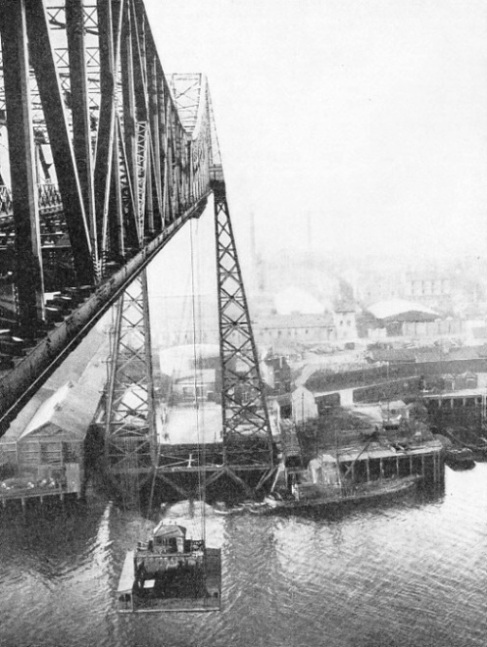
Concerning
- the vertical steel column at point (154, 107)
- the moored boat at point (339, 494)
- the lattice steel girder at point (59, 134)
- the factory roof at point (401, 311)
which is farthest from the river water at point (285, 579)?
the factory roof at point (401, 311)

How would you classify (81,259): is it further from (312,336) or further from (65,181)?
(312,336)

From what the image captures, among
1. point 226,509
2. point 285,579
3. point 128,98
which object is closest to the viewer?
point 128,98

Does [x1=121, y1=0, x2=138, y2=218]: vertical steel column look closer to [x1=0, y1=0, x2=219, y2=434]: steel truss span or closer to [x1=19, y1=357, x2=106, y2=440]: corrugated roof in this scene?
[x1=0, y1=0, x2=219, y2=434]: steel truss span

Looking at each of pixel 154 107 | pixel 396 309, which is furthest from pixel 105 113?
pixel 396 309

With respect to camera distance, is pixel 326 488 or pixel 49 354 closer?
pixel 49 354

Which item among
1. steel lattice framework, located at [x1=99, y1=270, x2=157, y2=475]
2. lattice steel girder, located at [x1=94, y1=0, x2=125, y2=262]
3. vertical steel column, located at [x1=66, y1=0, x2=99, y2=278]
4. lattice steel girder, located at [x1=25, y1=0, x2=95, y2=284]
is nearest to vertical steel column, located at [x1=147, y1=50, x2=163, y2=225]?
lattice steel girder, located at [x1=94, y1=0, x2=125, y2=262]

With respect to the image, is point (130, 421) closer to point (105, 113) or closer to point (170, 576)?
point (170, 576)

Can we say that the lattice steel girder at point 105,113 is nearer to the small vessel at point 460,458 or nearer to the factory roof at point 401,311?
the small vessel at point 460,458

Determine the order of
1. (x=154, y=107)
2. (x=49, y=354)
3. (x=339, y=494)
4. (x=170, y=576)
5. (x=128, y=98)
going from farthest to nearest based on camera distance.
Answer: (x=339, y=494), (x=170, y=576), (x=154, y=107), (x=128, y=98), (x=49, y=354)
